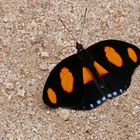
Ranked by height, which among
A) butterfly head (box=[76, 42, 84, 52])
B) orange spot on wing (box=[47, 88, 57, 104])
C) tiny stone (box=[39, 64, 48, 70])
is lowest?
tiny stone (box=[39, 64, 48, 70])

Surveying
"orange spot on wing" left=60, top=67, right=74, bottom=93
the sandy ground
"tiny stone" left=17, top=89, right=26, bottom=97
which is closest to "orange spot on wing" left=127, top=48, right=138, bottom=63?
the sandy ground

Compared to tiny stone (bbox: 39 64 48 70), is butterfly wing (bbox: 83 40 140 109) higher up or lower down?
higher up

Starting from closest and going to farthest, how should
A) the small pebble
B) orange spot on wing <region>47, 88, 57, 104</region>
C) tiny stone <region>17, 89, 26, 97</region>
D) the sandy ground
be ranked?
1. orange spot on wing <region>47, 88, 57, 104</region>
2. the sandy ground
3. tiny stone <region>17, 89, 26, 97</region>
4. the small pebble

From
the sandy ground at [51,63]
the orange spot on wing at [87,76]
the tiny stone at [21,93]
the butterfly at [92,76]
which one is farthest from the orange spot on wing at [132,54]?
the tiny stone at [21,93]

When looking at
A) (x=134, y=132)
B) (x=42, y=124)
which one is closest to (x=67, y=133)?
(x=42, y=124)

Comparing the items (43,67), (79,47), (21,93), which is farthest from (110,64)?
(21,93)

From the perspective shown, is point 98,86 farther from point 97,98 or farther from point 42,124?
point 42,124

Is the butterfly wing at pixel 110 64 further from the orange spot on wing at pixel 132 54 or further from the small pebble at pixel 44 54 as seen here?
the small pebble at pixel 44 54

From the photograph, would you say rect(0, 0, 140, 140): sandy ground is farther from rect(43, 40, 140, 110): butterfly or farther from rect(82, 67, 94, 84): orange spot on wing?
rect(82, 67, 94, 84): orange spot on wing
